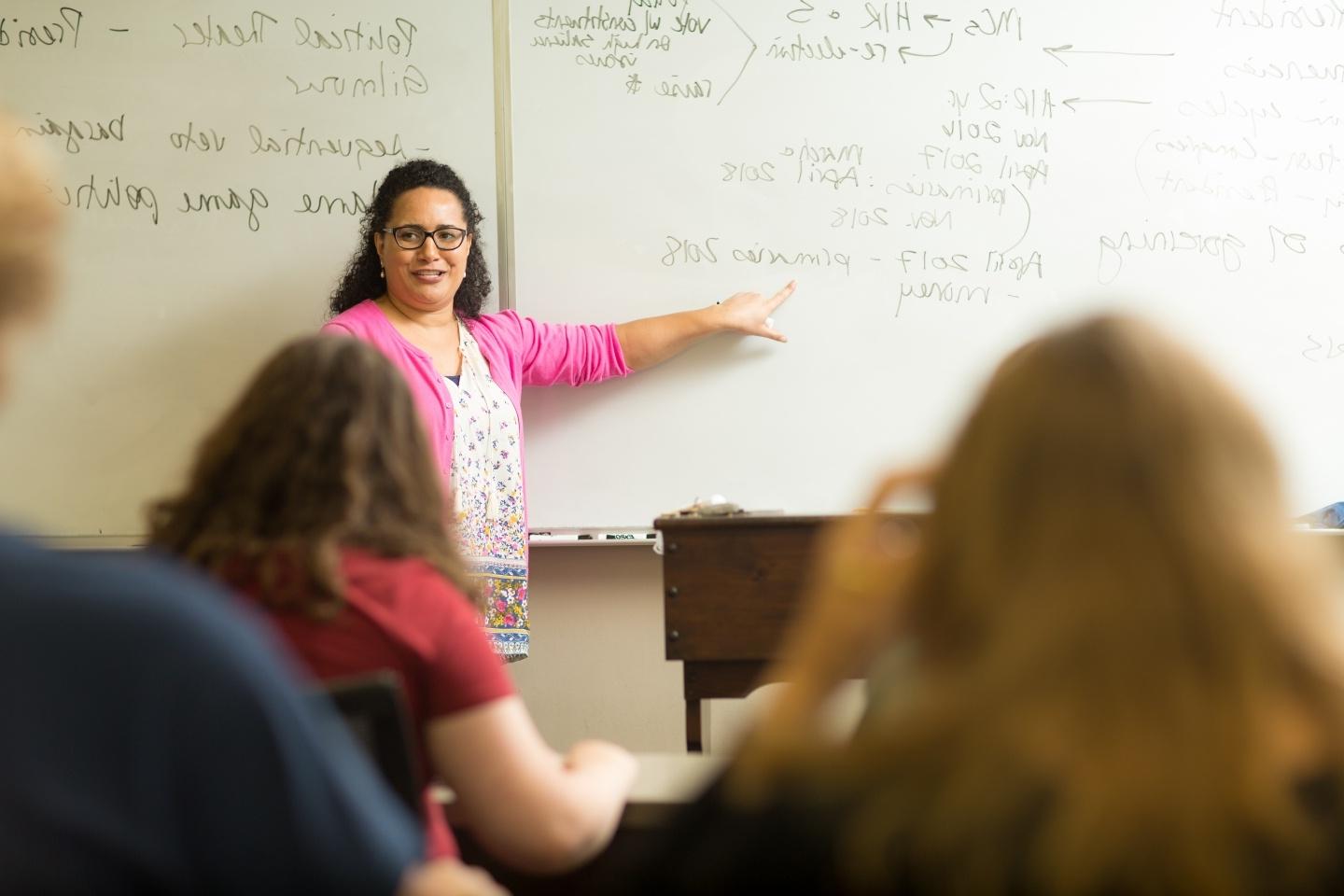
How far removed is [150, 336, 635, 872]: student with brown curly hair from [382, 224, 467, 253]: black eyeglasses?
172cm

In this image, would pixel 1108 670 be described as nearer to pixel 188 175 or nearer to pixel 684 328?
pixel 684 328

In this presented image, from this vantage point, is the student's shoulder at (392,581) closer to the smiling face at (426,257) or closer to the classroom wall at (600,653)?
the smiling face at (426,257)

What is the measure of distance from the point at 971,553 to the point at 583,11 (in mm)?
2753

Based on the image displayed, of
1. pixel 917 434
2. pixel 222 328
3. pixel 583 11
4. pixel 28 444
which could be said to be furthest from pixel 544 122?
pixel 28 444

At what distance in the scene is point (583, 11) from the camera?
10.4 feet

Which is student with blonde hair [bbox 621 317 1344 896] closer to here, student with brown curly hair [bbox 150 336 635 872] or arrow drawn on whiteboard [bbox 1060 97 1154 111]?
student with brown curly hair [bbox 150 336 635 872]

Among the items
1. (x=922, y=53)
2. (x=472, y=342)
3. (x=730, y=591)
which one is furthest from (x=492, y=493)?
(x=922, y=53)

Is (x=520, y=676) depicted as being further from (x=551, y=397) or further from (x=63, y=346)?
(x=63, y=346)

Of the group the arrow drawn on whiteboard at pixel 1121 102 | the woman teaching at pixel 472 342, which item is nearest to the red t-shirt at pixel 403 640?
the woman teaching at pixel 472 342

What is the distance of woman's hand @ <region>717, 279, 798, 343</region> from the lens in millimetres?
3160

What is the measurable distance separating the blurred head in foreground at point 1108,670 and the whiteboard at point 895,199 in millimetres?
2519

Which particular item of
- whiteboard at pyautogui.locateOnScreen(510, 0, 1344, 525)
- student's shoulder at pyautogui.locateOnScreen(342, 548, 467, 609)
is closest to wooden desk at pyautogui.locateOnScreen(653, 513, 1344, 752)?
whiteboard at pyautogui.locateOnScreen(510, 0, 1344, 525)

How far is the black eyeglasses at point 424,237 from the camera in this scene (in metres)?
3.02

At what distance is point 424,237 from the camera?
3018 mm
